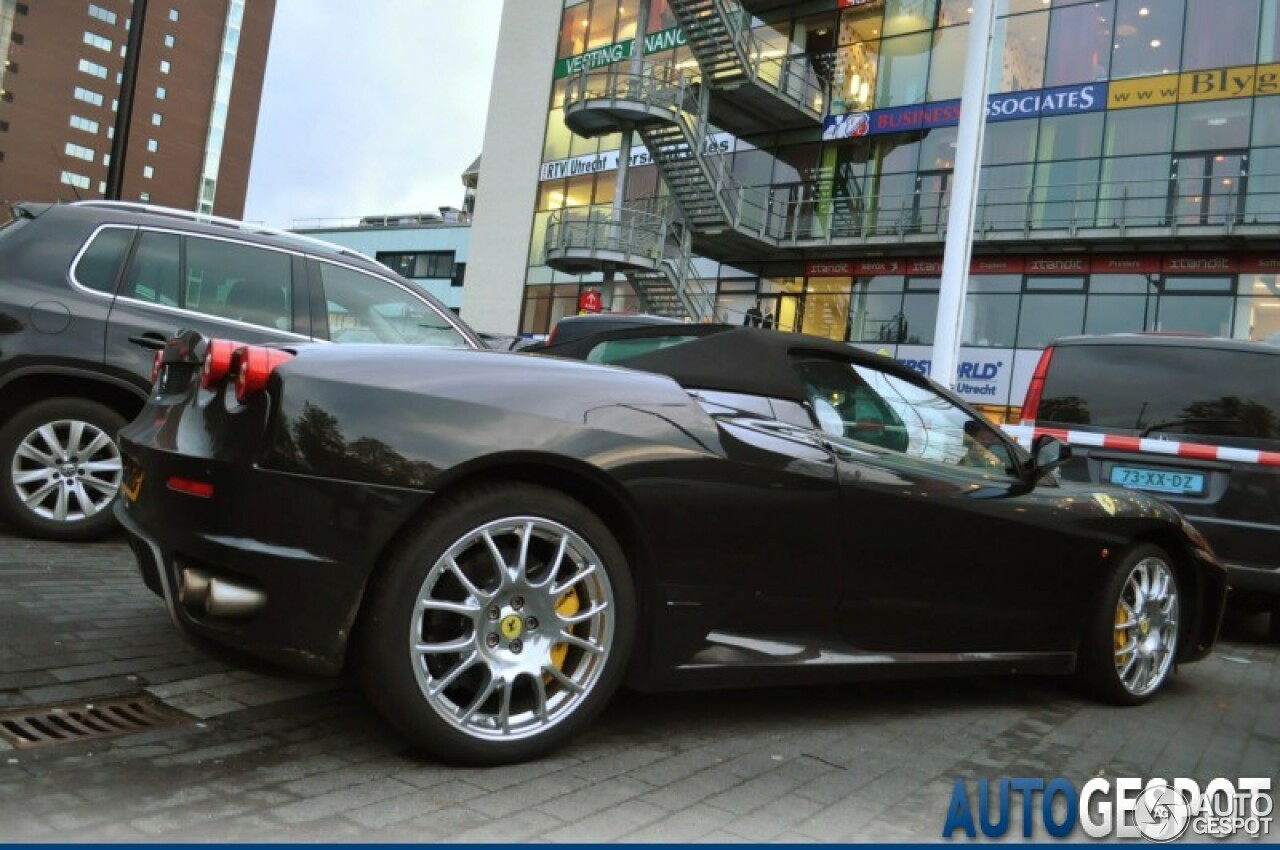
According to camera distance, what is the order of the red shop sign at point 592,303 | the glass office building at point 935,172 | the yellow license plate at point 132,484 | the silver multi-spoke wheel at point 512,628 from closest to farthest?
1. the silver multi-spoke wheel at point 512,628
2. the yellow license plate at point 132,484
3. the glass office building at point 935,172
4. the red shop sign at point 592,303

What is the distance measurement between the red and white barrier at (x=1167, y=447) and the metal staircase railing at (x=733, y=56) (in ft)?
66.0

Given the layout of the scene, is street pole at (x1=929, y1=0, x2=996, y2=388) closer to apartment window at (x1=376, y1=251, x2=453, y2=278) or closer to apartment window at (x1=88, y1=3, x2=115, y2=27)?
apartment window at (x1=376, y1=251, x2=453, y2=278)

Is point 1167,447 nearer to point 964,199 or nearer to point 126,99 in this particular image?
point 964,199

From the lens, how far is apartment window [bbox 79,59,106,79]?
113 meters

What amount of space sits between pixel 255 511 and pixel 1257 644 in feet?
20.9

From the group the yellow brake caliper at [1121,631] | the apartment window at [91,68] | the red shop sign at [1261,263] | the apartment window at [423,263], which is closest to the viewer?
the yellow brake caliper at [1121,631]

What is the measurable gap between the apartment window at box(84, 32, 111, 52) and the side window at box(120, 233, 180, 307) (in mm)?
132526

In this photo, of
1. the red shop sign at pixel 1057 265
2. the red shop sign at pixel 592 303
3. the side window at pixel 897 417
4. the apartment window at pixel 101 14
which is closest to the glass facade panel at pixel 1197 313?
the red shop sign at pixel 1057 265

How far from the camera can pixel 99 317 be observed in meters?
5.08

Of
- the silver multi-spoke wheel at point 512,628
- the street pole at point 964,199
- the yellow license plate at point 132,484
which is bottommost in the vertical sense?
the silver multi-spoke wheel at point 512,628

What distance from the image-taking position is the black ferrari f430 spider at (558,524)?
2.49 m

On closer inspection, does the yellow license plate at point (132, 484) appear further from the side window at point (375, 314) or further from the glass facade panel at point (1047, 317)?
the glass facade panel at point (1047, 317)

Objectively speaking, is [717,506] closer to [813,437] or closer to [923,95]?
[813,437]

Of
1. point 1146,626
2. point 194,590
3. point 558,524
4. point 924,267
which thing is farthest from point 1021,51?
point 194,590
